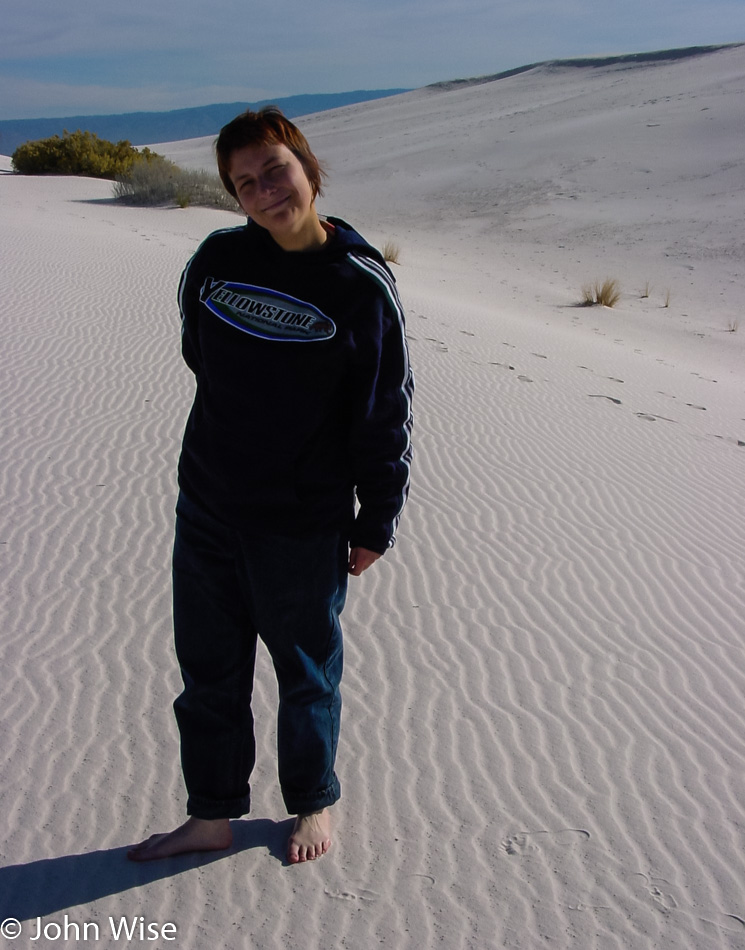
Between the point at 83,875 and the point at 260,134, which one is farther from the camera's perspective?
the point at 83,875

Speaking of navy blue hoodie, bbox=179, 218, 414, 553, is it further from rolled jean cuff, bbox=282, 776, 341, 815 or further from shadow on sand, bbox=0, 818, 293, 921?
shadow on sand, bbox=0, 818, 293, 921

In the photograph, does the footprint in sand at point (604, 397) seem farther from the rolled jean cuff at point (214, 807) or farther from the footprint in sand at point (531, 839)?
the rolled jean cuff at point (214, 807)

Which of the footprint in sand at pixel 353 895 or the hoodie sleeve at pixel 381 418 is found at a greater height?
the hoodie sleeve at pixel 381 418

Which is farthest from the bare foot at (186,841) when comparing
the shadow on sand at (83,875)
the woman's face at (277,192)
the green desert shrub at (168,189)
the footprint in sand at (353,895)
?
the green desert shrub at (168,189)

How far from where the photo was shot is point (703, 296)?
50.9 feet

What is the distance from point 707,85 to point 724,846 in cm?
3602

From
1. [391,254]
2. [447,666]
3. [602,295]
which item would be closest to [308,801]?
[447,666]

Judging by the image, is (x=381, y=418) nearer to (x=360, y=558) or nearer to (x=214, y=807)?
(x=360, y=558)

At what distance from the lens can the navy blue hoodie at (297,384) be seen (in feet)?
6.37

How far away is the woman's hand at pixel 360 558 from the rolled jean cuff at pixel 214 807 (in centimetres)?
68

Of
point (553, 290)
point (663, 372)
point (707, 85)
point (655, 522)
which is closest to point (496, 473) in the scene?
point (655, 522)

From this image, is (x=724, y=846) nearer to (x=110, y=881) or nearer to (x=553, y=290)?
(x=110, y=881)

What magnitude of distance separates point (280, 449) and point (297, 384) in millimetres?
149

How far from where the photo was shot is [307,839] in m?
2.42
